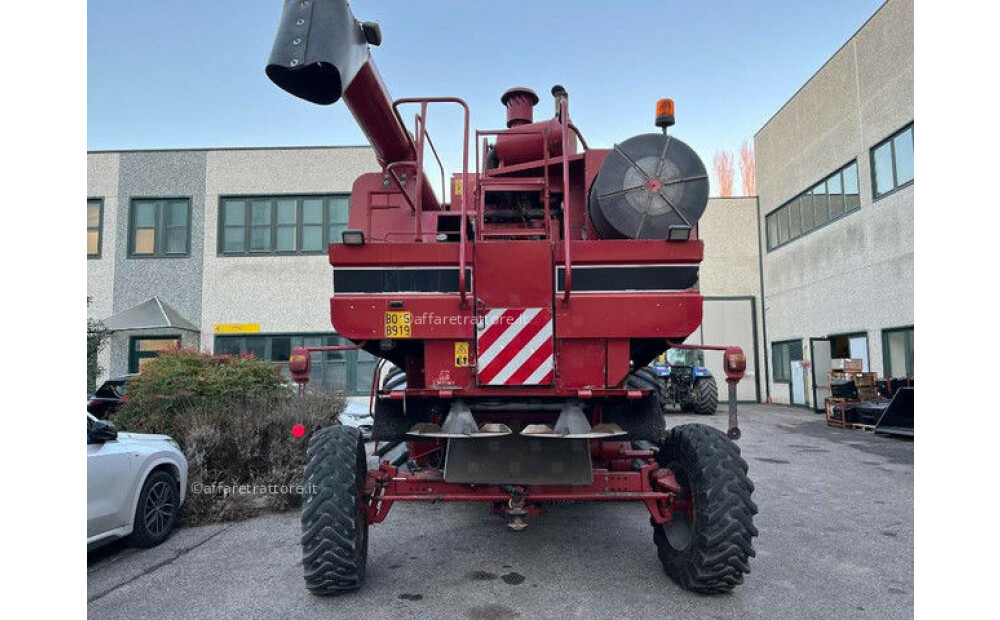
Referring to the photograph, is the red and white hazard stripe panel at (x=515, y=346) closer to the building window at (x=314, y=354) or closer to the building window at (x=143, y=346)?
the building window at (x=314, y=354)

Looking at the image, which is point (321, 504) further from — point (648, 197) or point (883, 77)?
point (883, 77)

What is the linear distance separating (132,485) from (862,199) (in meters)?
15.5

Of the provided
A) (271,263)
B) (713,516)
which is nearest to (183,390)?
(713,516)

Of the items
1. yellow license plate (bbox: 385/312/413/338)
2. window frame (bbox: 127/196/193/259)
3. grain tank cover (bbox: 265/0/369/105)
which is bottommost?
yellow license plate (bbox: 385/312/413/338)

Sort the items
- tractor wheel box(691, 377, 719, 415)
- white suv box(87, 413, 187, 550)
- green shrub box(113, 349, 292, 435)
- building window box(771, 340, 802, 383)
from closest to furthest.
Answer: white suv box(87, 413, 187, 550)
green shrub box(113, 349, 292, 435)
tractor wheel box(691, 377, 719, 415)
building window box(771, 340, 802, 383)

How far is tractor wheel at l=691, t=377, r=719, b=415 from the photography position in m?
15.3

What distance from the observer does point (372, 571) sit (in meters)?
4.43

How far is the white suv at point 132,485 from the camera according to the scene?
4.54 metres

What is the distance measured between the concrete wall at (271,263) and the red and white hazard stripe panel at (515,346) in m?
13.2

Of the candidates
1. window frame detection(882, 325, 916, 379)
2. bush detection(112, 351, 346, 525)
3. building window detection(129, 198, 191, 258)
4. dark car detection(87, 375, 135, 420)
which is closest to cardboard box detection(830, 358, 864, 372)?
window frame detection(882, 325, 916, 379)

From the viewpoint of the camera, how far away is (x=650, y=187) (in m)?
4.20

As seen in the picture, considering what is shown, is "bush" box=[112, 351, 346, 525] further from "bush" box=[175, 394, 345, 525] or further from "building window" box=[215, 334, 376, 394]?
"building window" box=[215, 334, 376, 394]

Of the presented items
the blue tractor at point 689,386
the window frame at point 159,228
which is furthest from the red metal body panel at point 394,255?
the window frame at point 159,228

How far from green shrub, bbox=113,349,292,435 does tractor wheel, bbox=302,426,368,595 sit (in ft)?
11.7
